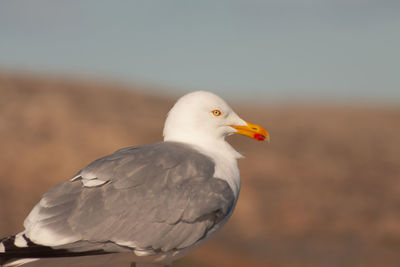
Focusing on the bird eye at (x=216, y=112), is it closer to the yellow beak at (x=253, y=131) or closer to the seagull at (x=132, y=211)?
the yellow beak at (x=253, y=131)

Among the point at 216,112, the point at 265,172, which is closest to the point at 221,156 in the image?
the point at 216,112

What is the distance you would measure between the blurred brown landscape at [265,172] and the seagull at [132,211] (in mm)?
9212

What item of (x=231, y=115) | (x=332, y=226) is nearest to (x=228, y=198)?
(x=231, y=115)

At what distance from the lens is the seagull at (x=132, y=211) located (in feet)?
17.6

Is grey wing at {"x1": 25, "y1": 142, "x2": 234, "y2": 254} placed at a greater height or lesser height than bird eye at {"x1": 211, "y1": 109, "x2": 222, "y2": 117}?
lesser

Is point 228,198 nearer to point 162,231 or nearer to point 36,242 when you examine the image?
point 162,231

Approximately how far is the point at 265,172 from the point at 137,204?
15.9 metres

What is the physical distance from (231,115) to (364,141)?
712 inches

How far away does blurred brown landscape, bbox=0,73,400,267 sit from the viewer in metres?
17.8

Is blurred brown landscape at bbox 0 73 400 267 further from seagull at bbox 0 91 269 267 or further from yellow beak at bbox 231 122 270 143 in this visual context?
seagull at bbox 0 91 269 267

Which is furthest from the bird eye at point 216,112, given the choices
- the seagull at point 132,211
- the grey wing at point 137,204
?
the grey wing at point 137,204

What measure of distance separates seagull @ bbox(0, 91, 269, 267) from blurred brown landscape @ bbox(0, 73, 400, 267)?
9212 millimetres

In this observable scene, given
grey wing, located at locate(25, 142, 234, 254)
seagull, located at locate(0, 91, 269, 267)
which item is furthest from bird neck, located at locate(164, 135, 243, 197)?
grey wing, located at locate(25, 142, 234, 254)

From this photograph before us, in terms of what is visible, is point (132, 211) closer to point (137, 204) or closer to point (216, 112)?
point (137, 204)
